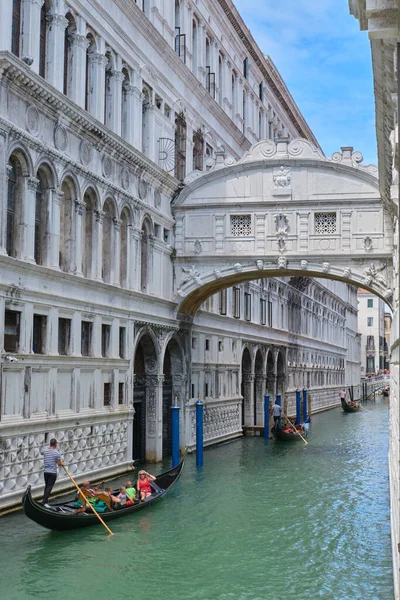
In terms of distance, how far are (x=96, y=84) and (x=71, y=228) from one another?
10.3 ft

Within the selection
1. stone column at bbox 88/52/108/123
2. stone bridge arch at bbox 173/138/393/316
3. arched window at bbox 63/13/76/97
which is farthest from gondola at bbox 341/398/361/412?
arched window at bbox 63/13/76/97

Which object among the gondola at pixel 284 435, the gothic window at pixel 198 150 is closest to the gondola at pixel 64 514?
the gothic window at pixel 198 150

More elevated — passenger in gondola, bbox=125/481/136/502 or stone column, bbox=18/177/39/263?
stone column, bbox=18/177/39/263

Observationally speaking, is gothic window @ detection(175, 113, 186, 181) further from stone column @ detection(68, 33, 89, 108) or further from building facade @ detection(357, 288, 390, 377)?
building facade @ detection(357, 288, 390, 377)

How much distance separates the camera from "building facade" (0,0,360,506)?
43.1 feet

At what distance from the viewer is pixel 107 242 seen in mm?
17078

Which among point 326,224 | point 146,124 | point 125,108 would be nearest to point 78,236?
point 125,108

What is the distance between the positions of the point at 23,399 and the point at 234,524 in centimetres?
380

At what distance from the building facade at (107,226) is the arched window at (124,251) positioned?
0.14ft

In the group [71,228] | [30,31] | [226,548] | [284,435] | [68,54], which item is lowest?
[226,548]

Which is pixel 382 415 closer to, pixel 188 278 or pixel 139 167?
pixel 188 278

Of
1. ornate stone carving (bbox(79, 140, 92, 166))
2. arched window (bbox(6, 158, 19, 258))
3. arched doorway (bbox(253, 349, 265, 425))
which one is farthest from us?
arched doorway (bbox(253, 349, 265, 425))

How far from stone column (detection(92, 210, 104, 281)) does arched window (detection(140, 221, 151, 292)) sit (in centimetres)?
274

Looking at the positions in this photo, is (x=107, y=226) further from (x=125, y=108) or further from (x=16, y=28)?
(x=16, y=28)
